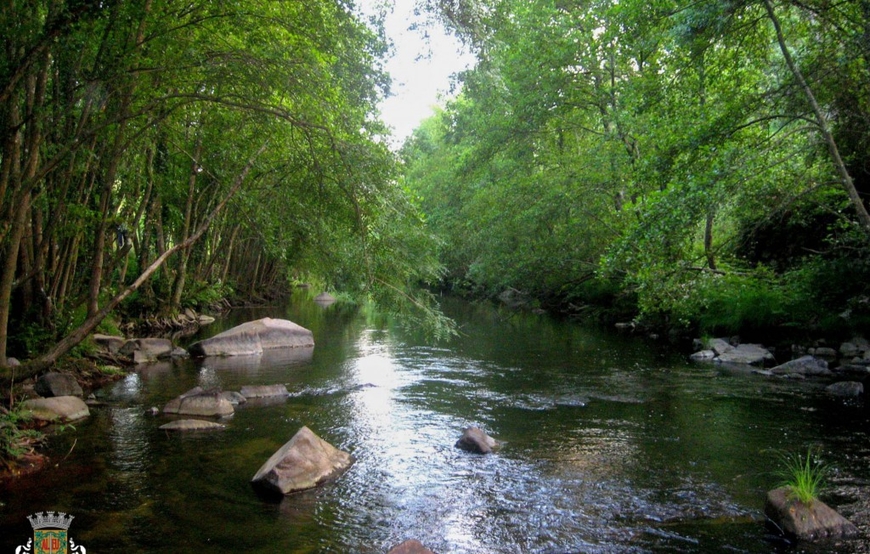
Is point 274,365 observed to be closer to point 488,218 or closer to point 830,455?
point 830,455

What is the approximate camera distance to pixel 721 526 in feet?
20.2

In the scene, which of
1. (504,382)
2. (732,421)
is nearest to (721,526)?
(732,421)

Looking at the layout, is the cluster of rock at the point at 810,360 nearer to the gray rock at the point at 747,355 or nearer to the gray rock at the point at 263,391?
the gray rock at the point at 747,355

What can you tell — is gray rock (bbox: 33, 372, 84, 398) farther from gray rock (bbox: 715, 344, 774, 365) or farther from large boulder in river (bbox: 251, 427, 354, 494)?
gray rock (bbox: 715, 344, 774, 365)

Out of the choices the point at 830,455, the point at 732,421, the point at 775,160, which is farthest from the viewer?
the point at 775,160

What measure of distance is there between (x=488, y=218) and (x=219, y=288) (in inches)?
433

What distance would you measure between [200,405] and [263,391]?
1.69 m

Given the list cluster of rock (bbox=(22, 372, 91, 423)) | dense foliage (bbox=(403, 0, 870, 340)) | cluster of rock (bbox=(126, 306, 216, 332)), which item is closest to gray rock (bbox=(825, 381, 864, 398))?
dense foliage (bbox=(403, 0, 870, 340))

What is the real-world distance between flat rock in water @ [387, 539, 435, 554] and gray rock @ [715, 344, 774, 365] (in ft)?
40.5

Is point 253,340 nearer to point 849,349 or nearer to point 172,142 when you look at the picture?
point 172,142

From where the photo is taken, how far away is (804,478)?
6.36 m

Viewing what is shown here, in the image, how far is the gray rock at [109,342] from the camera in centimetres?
1485

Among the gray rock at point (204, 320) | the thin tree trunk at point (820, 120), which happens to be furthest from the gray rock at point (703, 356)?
the gray rock at point (204, 320)

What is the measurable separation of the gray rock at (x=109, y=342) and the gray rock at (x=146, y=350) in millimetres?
121
